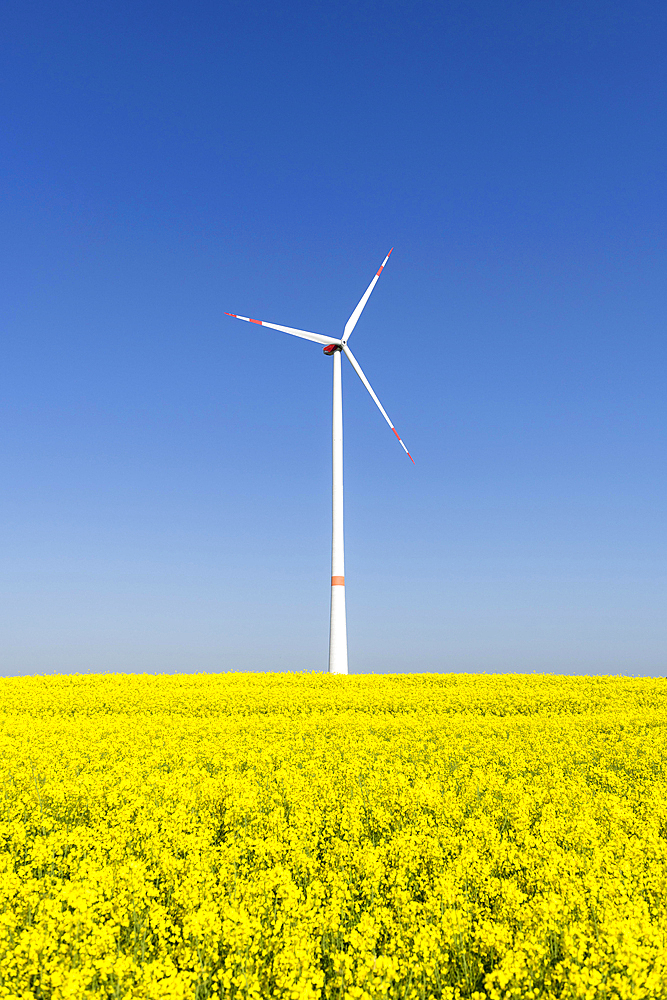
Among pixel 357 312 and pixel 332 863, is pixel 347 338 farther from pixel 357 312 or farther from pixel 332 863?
pixel 332 863

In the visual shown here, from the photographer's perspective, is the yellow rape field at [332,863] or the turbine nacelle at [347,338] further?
the turbine nacelle at [347,338]

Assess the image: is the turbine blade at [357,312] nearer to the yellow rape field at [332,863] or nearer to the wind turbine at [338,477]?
the wind turbine at [338,477]

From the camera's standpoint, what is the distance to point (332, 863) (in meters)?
8.80

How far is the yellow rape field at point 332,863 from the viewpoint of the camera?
19.9ft

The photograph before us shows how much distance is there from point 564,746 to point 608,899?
1019 centimetres

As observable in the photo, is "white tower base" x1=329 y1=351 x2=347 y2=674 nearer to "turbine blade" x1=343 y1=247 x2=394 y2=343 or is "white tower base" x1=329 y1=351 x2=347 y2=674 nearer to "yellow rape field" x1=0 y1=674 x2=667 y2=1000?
"turbine blade" x1=343 y1=247 x2=394 y2=343

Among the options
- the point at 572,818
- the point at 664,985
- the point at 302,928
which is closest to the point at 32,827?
the point at 302,928

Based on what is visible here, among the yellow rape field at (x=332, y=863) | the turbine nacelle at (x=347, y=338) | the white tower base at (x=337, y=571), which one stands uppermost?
the turbine nacelle at (x=347, y=338)

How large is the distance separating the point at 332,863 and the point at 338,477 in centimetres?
3863

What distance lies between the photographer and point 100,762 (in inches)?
573

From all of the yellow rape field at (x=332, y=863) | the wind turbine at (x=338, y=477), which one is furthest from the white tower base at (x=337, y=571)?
the yellow rape field at (x=332, y=863)

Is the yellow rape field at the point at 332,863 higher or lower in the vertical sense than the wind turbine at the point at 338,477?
lower

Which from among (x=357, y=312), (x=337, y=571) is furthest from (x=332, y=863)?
(x=357, y=312)

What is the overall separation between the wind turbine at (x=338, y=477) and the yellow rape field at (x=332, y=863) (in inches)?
950
